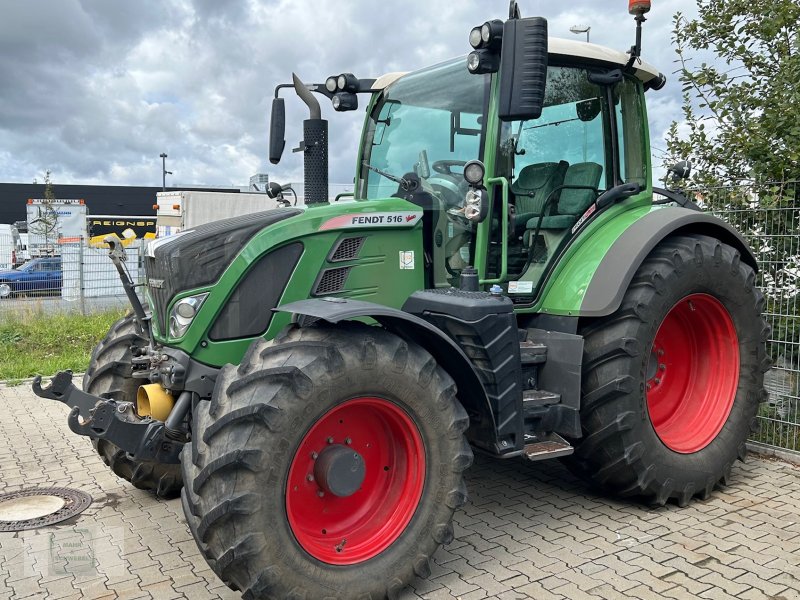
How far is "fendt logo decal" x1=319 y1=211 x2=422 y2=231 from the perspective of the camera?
13.0 feet

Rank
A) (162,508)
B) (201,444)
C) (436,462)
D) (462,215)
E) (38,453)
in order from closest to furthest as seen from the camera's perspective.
A: (201,444)
(436,462)
(462,215)
(162,508)
(38,453)

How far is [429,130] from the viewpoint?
4527 millimetres

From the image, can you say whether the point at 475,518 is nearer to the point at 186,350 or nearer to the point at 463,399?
the point at 463,399

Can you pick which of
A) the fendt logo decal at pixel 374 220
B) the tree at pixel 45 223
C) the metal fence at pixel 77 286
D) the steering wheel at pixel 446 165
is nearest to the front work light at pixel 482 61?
the steering wheel at pixel 446 165

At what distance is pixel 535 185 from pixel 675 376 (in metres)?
1.70

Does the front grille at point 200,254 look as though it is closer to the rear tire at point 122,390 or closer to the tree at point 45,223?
the rear tire at point 122,390

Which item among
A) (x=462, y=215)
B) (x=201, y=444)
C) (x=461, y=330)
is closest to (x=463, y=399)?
(x=461, y=330)

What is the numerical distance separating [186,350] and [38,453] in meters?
2.88

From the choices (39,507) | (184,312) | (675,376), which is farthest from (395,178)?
(39,507)

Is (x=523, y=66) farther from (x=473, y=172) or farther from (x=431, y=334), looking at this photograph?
(x=431, y=334)

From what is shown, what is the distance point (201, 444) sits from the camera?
10.3 feet

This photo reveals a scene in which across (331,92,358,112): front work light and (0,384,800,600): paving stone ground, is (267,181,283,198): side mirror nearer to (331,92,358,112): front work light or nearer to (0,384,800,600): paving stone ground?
(331,92,358,112): front work light

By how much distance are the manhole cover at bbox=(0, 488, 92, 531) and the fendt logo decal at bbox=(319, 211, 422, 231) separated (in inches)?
96.3

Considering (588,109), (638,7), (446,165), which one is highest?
(638,7)
